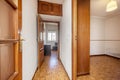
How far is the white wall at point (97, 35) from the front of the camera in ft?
17.3

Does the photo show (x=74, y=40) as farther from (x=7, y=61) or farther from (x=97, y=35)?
(x=97, y=35)

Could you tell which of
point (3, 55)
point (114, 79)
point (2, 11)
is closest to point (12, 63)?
point (3, 55)

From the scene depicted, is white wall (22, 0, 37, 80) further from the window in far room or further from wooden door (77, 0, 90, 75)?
the window in far room

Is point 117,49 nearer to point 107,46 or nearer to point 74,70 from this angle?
point 107,46

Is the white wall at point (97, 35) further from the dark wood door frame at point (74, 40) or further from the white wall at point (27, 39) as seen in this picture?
the white wall at point (27, 39)

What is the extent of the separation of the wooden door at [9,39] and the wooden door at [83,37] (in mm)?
1939

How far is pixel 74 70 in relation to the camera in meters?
2.00

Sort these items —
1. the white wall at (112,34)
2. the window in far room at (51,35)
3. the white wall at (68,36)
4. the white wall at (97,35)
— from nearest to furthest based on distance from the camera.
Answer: the white wall at (68,36) < the white wall at (112,34) < the white wall at (97,35) < the window in far room at (51,35)

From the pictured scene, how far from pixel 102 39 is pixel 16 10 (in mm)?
5573

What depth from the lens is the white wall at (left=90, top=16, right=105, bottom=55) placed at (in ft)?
17.3

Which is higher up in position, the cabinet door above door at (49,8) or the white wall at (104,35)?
the cabinet door above door at (49,8)

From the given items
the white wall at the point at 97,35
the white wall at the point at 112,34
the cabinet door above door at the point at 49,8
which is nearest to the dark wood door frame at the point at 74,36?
the cabinet door above door at the point at 49,8

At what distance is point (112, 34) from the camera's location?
16.6 ft

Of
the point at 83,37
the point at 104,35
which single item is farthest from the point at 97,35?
the point at 83,37
